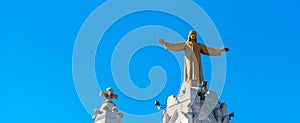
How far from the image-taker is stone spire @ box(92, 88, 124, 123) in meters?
26.7

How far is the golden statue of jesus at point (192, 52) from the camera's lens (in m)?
30.9

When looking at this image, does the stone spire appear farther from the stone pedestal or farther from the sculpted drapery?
the sculpted drapery

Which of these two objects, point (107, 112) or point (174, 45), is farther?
point (174, 45)

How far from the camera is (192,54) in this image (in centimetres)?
3141

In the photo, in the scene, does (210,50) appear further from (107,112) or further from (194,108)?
(107,112)

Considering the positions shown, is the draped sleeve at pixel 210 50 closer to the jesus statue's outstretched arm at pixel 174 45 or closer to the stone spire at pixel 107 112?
the jesus statue's outstretched arm at pixel 174 45

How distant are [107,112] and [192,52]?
6927 millimetres

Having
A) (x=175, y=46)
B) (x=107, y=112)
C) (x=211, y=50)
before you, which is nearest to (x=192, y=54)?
(x=175, y=46)

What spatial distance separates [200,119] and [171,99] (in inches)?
94.4

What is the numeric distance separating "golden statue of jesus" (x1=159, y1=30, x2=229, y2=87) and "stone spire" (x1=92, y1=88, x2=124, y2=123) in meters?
4.74

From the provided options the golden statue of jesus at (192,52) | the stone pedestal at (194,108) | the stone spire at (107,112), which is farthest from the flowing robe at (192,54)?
the stone spire at (107,112)

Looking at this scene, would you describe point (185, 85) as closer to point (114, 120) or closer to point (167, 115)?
point (167, 115)

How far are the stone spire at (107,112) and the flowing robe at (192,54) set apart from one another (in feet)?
16.0

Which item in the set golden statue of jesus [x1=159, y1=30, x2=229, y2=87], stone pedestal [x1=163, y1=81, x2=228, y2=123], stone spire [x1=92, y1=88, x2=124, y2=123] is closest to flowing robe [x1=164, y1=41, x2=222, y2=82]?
golden statue of jesus [x1=159, y1=30, x2=229, y2=87]
